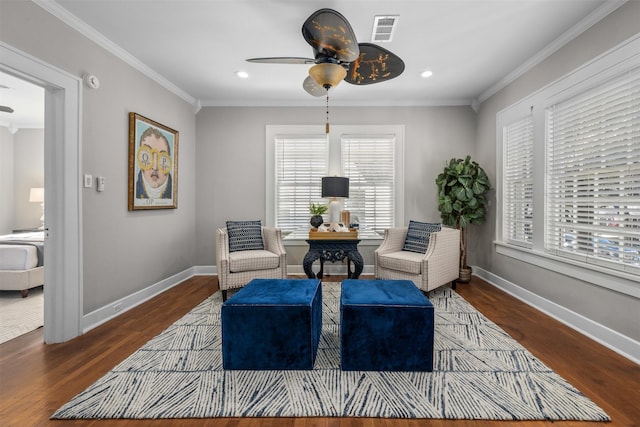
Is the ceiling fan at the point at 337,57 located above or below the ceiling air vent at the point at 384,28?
below

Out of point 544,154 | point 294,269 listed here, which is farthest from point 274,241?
point 544,154

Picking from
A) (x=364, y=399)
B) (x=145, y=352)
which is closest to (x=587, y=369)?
(x=364, y=399)

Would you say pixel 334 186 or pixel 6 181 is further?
pixel 6 181

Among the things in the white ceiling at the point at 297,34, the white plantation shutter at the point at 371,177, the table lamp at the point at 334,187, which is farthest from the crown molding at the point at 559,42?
the table lamp at the point at 334,187

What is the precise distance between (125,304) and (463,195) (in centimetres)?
427

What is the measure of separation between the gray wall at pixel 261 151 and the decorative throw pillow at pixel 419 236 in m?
0.66

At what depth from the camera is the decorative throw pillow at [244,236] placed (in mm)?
3812

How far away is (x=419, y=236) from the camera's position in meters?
3.81

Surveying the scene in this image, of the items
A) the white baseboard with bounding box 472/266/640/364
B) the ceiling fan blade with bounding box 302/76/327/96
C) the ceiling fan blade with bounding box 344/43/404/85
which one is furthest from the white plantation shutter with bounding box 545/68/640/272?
the ceiling fan blade with bounding box 302/76/327/96

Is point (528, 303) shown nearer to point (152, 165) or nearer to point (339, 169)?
point (339, 169)

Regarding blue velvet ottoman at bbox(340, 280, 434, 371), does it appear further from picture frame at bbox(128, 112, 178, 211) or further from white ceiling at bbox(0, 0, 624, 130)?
picture frame at bbox(128, 112, 178, 211)

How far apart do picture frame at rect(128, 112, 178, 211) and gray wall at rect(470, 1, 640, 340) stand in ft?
14.5

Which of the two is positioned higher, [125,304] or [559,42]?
[559,42]

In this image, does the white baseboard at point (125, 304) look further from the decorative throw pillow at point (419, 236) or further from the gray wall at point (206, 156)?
the decorative throw pillow at point (419, 236)
